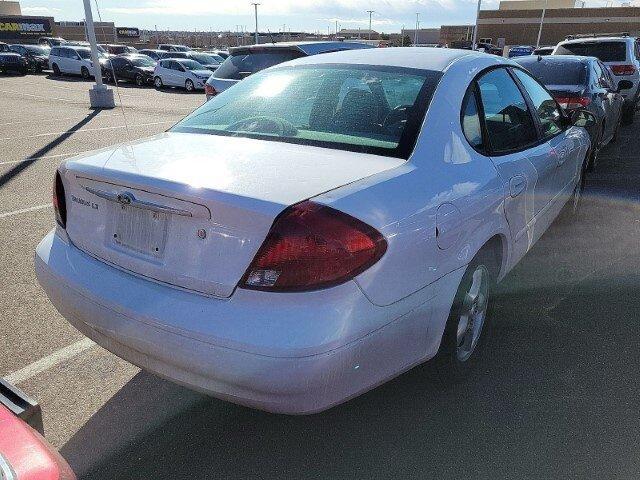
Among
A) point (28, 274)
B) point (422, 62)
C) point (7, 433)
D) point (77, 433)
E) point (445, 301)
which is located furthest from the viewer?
point (28, 274)

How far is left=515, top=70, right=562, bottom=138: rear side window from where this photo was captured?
3852 millimetres

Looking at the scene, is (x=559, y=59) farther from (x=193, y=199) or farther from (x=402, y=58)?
(x=193, y=199)

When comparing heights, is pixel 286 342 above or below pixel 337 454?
above

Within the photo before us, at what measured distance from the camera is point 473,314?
293cm

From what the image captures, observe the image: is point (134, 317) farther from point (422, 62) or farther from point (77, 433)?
point (422, 62)

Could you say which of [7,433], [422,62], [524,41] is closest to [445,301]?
[422,62]

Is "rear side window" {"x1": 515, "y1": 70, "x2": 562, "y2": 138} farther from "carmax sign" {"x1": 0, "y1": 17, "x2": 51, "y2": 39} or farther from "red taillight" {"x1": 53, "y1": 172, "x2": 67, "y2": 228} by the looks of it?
"carmax sign" {"x1": 0, "y1": 17, "x2": 51, "y2": 39}

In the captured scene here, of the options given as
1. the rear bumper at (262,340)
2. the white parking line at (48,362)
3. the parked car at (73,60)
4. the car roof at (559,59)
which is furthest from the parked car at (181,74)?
the rear bumper at (262,340)

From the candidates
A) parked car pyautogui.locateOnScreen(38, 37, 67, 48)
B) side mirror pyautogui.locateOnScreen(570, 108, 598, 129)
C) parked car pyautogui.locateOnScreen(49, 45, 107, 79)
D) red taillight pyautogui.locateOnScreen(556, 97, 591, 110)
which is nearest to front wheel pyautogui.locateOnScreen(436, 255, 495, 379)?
side mirror pyautogui.locateOnScreen(570, 108, 598, 129)

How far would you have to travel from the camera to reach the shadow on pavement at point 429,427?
2.31 metres

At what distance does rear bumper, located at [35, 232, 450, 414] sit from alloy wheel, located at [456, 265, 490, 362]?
1.74 ft

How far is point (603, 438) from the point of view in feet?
8.15

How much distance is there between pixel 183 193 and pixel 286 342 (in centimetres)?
67

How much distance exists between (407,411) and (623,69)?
12708 millimetres
